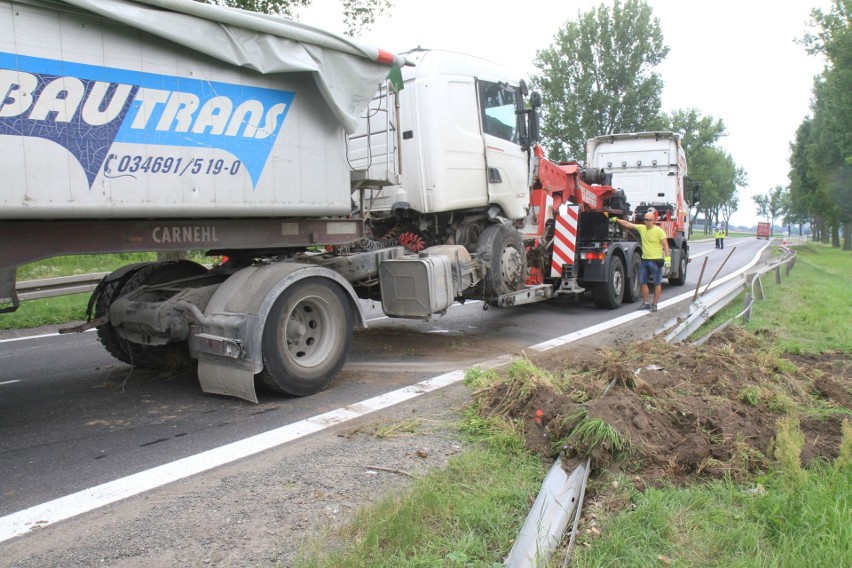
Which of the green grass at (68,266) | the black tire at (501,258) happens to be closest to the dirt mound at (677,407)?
the black tire at (501,258)

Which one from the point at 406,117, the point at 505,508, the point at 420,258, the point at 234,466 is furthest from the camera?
the point at 406,117

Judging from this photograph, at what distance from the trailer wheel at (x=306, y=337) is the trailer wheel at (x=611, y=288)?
6.02m

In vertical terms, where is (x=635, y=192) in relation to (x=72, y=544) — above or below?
above

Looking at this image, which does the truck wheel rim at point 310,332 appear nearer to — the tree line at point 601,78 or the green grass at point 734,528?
the green grass at point 734,528

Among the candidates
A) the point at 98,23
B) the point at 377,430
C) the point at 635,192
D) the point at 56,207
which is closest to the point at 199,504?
the point at 377,430

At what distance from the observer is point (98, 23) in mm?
3957

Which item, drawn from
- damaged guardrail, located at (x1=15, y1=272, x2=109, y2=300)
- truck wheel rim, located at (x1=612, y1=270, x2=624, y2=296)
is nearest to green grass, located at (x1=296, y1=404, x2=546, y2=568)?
truck wheel rim, located at (x1=612, y1=270, x2=624, y2=296)

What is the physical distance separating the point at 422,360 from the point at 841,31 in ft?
97.6

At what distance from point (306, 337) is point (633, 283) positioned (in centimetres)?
780

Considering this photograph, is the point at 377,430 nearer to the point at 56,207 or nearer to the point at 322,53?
the point at 56,207

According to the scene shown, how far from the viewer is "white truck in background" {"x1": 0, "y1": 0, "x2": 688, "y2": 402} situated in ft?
12.6

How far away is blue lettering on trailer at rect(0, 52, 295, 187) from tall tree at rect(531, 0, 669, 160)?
129ft

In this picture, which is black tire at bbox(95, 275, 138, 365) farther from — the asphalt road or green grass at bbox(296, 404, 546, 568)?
green grass at bbox(296, 404, 546, 568)

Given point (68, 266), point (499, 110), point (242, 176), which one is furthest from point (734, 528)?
point (68, 266)
